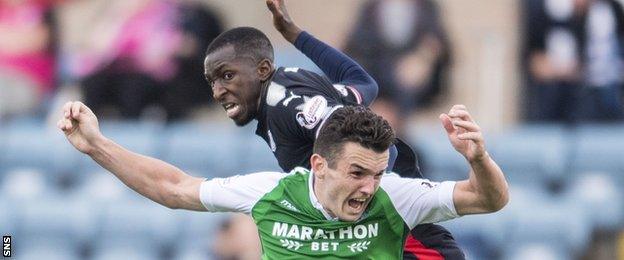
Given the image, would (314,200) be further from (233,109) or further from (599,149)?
(599,149)

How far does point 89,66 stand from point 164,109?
866 mm

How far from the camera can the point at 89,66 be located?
13781 mm

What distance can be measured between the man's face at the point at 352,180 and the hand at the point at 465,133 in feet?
1.52

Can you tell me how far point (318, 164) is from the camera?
6.85 meters

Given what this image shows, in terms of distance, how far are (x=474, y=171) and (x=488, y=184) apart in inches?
3.3

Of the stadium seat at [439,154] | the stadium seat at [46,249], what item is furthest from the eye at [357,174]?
the stadium seat at [46,249]

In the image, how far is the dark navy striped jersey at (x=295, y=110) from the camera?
7.36 metres

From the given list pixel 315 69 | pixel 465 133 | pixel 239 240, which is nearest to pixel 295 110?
pixel 465 133

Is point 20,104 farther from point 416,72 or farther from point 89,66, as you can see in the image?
point 416,72

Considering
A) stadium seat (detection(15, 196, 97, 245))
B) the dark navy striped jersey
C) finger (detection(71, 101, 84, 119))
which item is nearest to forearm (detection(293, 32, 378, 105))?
the dark navy striped jersey

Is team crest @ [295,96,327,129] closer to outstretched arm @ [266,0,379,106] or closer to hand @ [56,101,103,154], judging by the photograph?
outstretched arm @ [266,0,379,106]

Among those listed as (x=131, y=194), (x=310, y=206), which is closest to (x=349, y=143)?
(x=310, y=206)

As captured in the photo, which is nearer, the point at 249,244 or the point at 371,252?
the point at 371,252

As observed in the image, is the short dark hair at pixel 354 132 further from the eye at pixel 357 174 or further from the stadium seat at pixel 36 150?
the stadium seat at pixel 36 150
